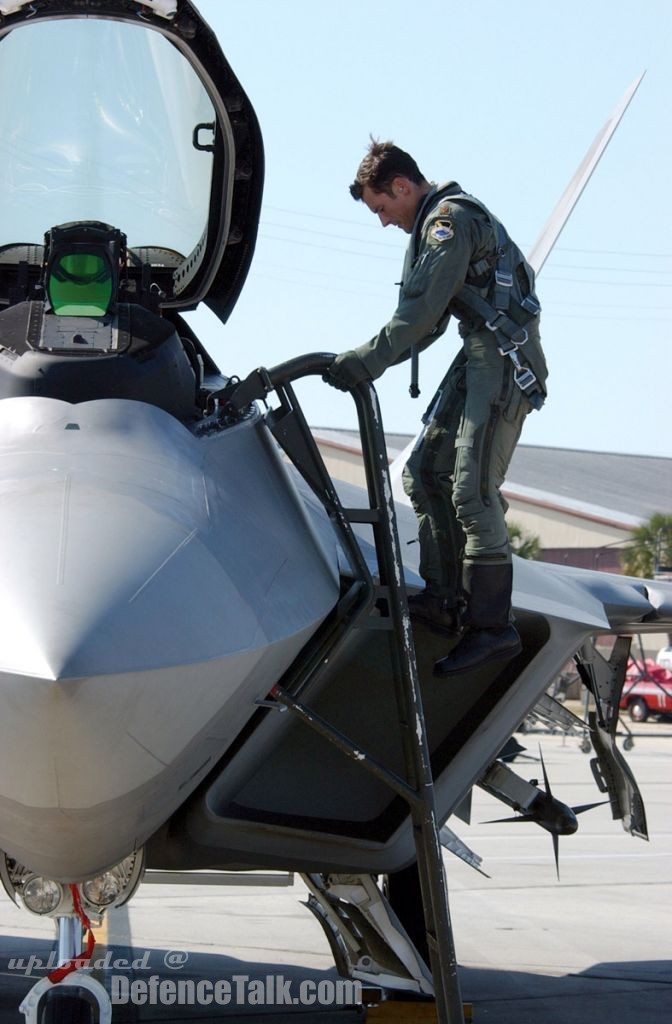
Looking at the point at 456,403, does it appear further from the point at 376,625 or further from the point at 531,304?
the point at 376,625

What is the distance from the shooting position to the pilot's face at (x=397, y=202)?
14.1ft

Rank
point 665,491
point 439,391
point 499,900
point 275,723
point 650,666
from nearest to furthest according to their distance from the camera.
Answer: point 275,723 < point 439,391 < point 499,900 < point 650,666 < point 665,491

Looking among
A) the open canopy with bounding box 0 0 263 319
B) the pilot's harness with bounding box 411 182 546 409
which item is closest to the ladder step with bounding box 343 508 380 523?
the pilot's harness with bounding box 411 182 546 409

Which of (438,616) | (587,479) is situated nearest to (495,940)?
(438,616)

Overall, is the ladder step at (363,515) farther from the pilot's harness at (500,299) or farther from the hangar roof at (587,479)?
the hangar roof at (587,479)

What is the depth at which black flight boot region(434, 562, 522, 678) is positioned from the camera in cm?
409

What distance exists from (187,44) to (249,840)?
259cm

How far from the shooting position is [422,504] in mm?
4465

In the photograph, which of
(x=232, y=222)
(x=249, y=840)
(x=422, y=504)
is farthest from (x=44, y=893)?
(x=232, y=222)

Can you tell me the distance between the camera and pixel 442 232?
4.02 meters

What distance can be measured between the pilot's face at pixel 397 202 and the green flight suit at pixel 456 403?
Result: 0.05 m

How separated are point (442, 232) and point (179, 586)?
1.52 m

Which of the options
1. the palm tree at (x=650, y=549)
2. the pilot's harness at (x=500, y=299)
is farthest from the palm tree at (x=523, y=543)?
the pilot's harness at (x=500, y=299)

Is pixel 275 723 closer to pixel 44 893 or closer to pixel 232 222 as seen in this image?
pixel 44 893
